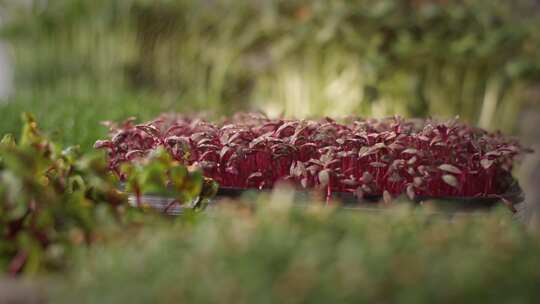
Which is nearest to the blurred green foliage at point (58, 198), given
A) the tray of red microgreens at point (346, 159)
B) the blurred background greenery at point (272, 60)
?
the tray of red microgreens at point (346, 159)

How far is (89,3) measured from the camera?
4223mm

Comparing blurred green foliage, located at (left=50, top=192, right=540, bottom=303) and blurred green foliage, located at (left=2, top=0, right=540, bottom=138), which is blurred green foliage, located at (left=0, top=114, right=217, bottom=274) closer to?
blurred green foliage, located at (left=50, top=192, right=540, bottom=303)

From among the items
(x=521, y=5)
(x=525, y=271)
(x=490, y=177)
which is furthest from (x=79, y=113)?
(x=521, y=5)

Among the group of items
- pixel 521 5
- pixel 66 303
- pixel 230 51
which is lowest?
pixel 66 303

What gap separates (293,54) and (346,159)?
247 centimetres

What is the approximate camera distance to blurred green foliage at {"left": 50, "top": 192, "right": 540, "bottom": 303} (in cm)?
76

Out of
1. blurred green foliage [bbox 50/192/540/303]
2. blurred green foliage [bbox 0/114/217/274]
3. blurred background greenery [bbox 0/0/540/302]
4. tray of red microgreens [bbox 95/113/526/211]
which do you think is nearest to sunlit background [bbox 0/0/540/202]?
blurred background greenery [bbox 0/0/540/302]

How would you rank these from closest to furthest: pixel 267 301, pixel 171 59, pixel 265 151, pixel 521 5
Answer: pixel 267 301
pixel 265 151
pixel 521 5
pixel 171 59

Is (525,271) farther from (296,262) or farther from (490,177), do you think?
(490,177)

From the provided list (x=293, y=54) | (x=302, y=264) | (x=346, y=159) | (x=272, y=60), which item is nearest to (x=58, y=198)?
(x=302, y=264)

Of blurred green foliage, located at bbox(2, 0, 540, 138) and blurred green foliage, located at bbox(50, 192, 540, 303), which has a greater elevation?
blurred green foliage, located at bbox(2, 0, 540, 138)

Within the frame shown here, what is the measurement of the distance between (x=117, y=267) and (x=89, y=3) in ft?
11.9

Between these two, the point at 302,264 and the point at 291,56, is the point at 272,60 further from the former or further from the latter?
the point at 302,264

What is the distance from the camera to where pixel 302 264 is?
2.59 feet
